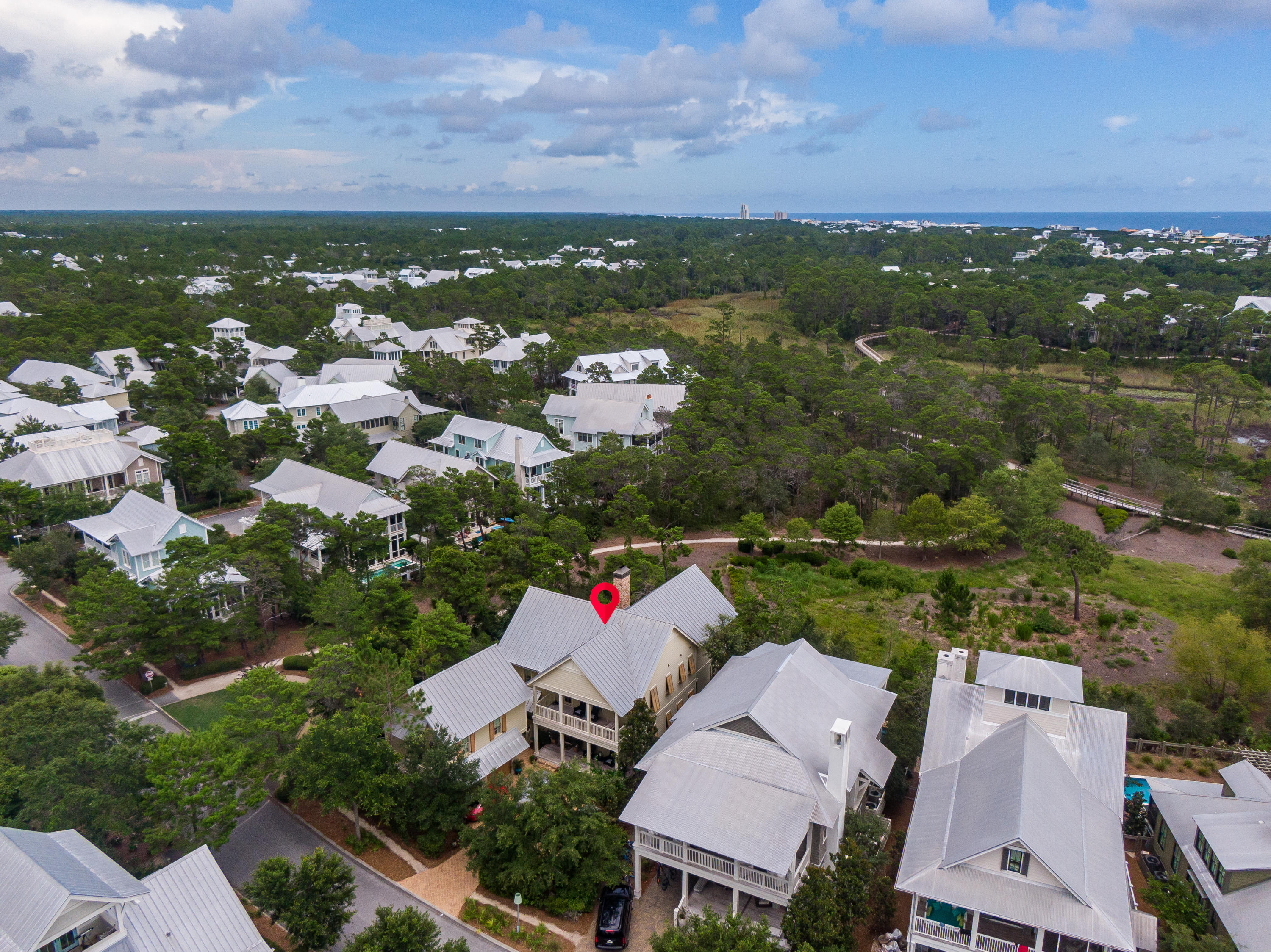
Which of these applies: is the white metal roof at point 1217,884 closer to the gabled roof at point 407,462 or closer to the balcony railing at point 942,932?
the balcony railing at point 942,932

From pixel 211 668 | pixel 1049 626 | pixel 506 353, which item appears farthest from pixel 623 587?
pixel 506 353

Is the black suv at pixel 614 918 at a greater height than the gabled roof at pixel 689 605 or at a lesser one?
lesser

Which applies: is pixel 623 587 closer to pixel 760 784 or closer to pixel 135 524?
pixel 760 784

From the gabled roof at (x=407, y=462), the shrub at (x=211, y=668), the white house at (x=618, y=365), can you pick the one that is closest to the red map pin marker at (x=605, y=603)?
the shrub at (x=211, y=668)

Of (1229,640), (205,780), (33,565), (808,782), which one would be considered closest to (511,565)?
(205,780)

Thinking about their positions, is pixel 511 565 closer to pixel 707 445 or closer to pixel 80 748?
pixel 80 748
